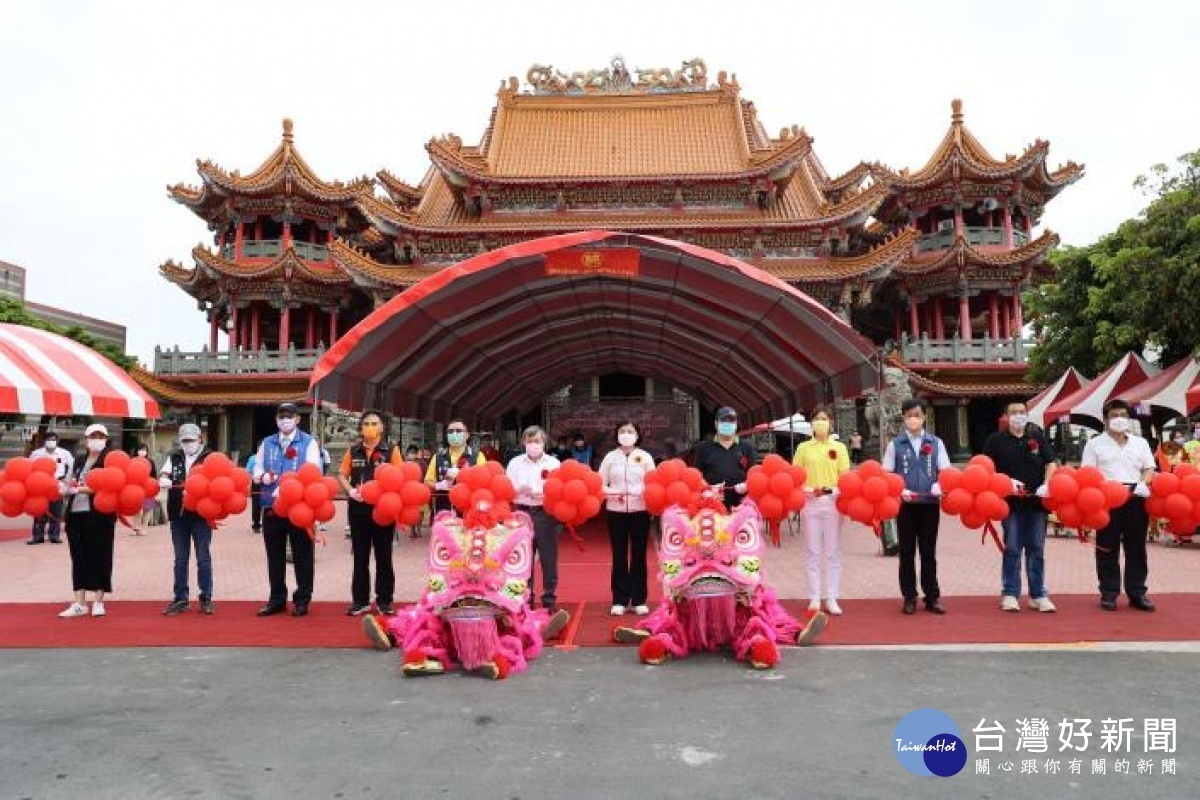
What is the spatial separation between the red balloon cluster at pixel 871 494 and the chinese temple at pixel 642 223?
12.2 meters

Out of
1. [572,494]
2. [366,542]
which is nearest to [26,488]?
[366,542]

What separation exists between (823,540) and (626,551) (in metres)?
1.54

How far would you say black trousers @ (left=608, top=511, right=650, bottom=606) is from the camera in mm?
5922

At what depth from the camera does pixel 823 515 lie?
5.90 metres

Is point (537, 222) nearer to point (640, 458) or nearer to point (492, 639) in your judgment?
point (640, 458)

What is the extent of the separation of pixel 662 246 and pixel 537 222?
13240 mm

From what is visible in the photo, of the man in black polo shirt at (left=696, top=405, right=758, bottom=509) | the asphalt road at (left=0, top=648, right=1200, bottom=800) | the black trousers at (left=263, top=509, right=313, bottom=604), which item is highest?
the man in black polo shirt at (left=696, top=405, right=758, bottom=509)

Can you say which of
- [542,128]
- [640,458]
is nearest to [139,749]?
[640,458]

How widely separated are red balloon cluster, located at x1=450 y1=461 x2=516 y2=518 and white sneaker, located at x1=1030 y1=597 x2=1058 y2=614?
4.11 m

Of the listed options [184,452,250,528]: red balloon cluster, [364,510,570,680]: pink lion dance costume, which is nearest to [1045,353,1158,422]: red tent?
[364,510,570,680]: pink lion dance costume

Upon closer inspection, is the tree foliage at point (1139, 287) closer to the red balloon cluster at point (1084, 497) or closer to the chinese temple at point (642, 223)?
the chinese temple at point (642, 223)

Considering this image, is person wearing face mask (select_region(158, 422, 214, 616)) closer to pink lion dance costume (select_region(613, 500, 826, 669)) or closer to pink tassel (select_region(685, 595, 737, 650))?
pink lion dance costume (select_region(613, 500, 826, 669))

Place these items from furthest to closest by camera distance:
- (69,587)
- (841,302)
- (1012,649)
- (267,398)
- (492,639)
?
(267,398)
(841,302)
(69,587)
(1012,649)
(492,639)

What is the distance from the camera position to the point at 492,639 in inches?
174
